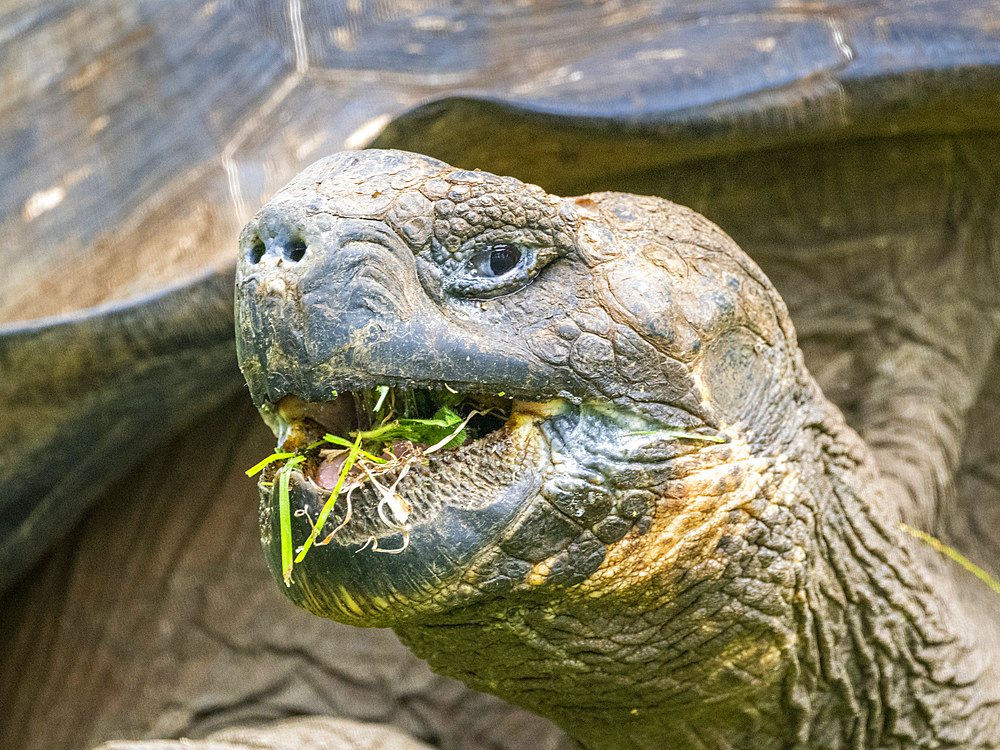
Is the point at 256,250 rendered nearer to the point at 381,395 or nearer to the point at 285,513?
the point at 381,395

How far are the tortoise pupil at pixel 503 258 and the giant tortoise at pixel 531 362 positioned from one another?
1cm

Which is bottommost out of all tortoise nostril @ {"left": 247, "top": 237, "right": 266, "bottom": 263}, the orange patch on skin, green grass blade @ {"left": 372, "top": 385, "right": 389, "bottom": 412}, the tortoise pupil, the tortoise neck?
the tortoise neck

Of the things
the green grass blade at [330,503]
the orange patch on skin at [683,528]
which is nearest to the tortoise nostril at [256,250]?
the green grass blade at [330,503]

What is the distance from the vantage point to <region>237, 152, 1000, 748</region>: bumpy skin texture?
1375 millimetres

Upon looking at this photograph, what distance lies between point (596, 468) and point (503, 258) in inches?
13.7

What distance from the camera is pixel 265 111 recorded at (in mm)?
2502

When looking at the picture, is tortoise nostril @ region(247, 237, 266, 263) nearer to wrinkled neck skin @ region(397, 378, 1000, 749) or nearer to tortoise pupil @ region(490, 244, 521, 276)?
tortoise pupil @ region(490, 244, 521, 276)

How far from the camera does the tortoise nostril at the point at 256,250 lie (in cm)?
140

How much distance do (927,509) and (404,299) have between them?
179 centimetres

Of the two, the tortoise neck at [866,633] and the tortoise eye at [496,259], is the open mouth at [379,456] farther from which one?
the tortoise neck at [866,633]

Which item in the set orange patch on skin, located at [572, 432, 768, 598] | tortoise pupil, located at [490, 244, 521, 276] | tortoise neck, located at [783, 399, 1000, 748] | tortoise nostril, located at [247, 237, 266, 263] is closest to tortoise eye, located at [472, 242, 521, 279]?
tortoise pupil, located at [490, 244, 521, 276]

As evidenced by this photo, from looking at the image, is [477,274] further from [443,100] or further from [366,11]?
[366,11]

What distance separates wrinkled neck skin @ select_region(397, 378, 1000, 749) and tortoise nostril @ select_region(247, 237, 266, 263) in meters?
0.50

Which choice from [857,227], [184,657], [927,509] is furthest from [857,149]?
[184,657]
